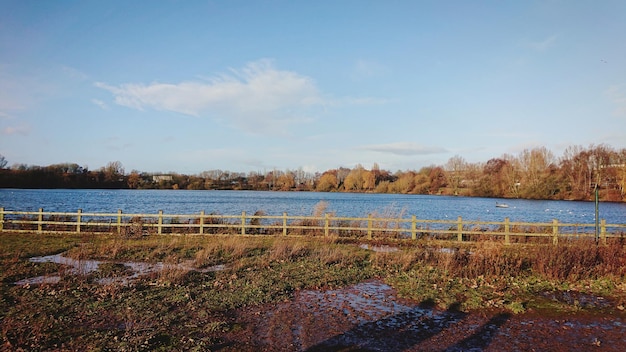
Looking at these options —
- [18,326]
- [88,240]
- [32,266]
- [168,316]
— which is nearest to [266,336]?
[168,316]

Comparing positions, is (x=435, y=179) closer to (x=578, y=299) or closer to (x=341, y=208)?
(x=341, y=208)

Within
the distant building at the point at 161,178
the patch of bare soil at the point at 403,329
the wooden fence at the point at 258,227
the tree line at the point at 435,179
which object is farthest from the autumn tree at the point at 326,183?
the patch of bare soil at the point at 403,329

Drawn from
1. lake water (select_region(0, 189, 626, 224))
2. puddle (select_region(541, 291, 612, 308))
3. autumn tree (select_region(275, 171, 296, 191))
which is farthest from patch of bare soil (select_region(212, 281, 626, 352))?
autumn tree (select_region(275, 171, 296, 191))

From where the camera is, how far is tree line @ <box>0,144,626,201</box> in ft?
273

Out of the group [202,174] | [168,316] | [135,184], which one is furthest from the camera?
[202,174]

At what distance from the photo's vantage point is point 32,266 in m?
12.9

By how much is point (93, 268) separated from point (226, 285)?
493 centimetres

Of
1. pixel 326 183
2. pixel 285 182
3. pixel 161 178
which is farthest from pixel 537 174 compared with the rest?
pixel 161 178

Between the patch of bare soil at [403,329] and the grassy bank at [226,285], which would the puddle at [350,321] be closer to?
the patch of bare soil at [403,329]

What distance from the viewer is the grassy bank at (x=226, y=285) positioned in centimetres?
729

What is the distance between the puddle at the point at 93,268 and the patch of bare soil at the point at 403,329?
436 cm

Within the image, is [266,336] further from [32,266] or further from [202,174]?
[202,174]

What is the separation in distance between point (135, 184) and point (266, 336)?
14614cm

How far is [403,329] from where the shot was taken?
793 cm
